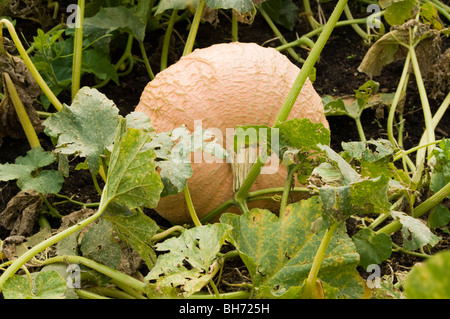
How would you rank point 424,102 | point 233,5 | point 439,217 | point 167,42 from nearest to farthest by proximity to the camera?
point 439,217, point 233,5, point 424,102, point 167,42

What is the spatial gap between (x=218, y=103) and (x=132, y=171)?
1.39 ft

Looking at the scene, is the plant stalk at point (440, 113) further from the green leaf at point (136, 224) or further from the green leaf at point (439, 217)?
the green leaf at point (136, 224)

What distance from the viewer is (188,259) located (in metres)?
1.19

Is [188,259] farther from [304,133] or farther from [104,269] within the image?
[304,133]

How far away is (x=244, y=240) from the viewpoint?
1283 mm

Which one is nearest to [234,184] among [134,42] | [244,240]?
[244,240]

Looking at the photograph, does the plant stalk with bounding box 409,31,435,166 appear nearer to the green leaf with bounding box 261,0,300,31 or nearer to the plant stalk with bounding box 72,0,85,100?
the green leaf with bounding box 261,0,300,31

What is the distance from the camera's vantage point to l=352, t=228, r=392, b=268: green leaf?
140 centimetres

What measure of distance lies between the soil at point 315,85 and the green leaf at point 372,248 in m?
0.28

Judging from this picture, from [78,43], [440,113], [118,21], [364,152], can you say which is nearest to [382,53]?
[440,113]

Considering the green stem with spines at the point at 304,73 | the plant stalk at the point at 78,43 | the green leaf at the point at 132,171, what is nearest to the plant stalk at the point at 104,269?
the green leaf at the point at 132,171

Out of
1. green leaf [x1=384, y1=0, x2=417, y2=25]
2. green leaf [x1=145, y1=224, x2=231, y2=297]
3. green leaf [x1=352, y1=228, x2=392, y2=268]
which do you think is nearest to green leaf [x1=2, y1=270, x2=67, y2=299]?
green leaf [x1=145, y1=224, x2=231, y2=297]

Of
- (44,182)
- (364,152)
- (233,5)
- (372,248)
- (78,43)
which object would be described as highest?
(233,5)

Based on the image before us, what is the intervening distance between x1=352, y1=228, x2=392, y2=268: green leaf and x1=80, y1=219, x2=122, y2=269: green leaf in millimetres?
558
